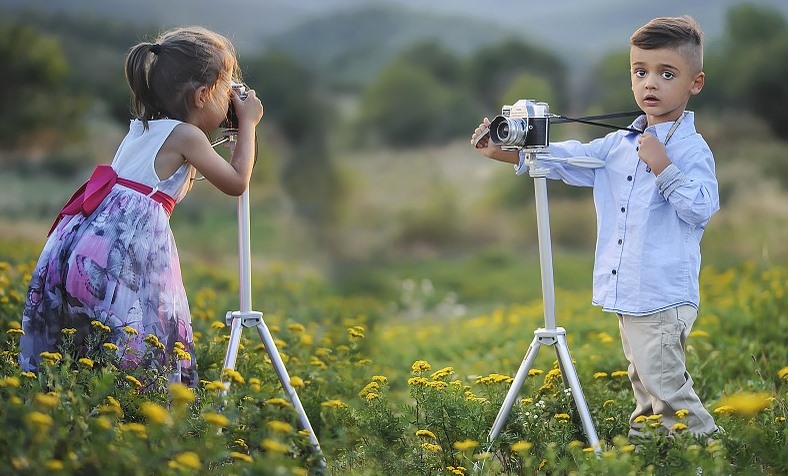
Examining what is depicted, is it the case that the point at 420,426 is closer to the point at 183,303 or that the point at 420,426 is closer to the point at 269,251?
the point at 183,303

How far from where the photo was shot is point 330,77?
11.5 metres

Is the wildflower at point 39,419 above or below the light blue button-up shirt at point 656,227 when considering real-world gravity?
below

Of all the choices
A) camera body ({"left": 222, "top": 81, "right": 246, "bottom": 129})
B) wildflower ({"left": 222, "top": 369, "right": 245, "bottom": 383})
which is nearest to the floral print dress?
camera body ({"left": 222, "top": 81, "right": 246, "bottom": 129})

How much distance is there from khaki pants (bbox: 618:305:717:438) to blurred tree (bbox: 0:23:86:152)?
30.6ft

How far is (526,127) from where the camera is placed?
316 cm

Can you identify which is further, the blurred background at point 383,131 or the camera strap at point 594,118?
the blurred background at point 383,131

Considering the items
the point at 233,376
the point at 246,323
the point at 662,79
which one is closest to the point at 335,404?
the point at 246,323

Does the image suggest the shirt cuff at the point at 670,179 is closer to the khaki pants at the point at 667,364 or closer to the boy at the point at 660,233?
the boy at the point at 660,233

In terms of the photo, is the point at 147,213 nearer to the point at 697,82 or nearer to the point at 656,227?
the point at 656,227

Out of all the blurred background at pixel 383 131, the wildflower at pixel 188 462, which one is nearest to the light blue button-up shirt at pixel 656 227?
the wildflower at pixel 188 462

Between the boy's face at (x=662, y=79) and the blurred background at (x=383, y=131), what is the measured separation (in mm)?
6472

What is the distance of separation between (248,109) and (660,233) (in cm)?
139

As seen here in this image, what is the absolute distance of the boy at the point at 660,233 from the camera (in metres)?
3.24

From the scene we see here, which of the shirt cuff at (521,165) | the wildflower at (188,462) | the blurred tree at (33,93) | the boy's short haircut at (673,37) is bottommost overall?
the wildflower at (188,462)
